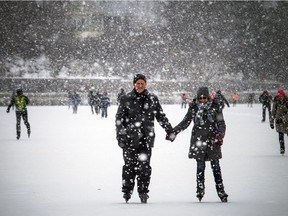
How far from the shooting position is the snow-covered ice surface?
457 centimetres

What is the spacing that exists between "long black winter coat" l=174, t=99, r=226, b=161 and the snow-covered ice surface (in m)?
0.40

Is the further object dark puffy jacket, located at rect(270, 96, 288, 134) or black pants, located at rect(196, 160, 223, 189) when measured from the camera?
dark puffy jacket, located at rect(270, 96, 288, 134)

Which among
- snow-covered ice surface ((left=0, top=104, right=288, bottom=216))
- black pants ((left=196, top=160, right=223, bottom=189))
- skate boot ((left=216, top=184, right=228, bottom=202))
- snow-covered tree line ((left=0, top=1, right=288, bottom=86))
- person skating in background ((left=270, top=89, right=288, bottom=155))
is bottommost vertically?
snow-covered ice surface ((left=0, top=104, right=288, bottom=216))

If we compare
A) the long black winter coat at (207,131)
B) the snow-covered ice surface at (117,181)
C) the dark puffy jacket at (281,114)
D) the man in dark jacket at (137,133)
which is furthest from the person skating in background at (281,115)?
the man in dark jacket at (137,133)

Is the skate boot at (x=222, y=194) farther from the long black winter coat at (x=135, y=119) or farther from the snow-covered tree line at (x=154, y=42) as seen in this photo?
the snow-covered tree line at (x=154, y=42)

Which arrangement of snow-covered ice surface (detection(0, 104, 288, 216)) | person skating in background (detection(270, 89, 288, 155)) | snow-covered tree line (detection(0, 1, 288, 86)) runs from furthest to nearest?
snow-covered tree line (detection(0, 1, 288, 86))
person skating in background (detection(270, 89, 288, 155))
snow-covered ice surface (detection(0, 104, 288, 216))

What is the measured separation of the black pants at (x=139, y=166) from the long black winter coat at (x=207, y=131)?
1.18 ft

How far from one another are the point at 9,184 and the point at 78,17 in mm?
45529

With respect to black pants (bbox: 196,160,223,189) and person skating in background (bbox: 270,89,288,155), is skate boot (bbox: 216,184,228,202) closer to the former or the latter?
black pants (bbox: 196,160,223,189)

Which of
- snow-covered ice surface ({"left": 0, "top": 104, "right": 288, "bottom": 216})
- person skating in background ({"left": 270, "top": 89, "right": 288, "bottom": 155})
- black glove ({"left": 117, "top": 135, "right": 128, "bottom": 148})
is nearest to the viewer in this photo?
snow-covered ice surface ({"left": 0, "top": 104, "right": 288, "bottom": 216})

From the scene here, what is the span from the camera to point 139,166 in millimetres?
4891

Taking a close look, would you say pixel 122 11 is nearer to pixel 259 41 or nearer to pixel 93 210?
pixel 259 41

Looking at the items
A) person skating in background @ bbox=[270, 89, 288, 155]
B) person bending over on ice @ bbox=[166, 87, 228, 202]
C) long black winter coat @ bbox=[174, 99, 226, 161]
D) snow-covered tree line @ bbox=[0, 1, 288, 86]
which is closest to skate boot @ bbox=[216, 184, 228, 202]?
person bending over on ice @ bbox=[166, 87, 228, 202]

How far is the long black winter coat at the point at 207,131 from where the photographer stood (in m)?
4.91
